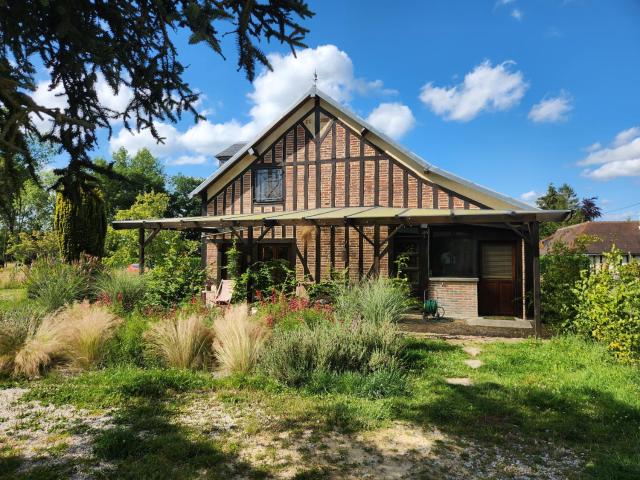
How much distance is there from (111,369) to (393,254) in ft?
26.7

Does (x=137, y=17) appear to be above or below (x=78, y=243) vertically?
above

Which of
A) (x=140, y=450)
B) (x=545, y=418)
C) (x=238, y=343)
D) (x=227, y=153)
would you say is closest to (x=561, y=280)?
(x=545, y=418)

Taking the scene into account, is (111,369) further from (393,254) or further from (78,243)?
(78,243)

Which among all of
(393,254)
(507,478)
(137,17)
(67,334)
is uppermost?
(137,17)

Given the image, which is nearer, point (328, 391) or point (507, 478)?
point (507, 478)

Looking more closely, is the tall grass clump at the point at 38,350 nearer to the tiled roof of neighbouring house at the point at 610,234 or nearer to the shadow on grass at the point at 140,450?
the shadow on grass at the point at 140,450

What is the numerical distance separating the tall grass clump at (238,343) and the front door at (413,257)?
6586mm

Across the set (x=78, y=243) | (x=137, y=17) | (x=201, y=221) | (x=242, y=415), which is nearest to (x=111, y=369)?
(x=242, y=415)

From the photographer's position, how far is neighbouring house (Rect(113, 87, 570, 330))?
440 inches

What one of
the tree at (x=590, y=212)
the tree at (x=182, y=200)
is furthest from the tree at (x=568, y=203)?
the tree at (x=182, y=200)

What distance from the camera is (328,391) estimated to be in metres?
4.76

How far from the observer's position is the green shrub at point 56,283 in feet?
27.3

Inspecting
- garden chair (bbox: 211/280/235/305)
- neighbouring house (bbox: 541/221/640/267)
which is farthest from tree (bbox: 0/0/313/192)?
neighbouring house (bbox: 541/221/640/267)

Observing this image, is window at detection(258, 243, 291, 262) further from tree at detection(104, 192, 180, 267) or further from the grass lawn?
tree at detection(104, 192, 180, 267)
